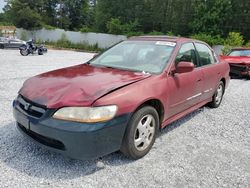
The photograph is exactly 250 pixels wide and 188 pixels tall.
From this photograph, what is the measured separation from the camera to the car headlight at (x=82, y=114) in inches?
106

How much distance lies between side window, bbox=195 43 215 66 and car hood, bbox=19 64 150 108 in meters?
1.73

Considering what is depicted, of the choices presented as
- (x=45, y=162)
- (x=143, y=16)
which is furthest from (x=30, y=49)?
(x=143, y=16)

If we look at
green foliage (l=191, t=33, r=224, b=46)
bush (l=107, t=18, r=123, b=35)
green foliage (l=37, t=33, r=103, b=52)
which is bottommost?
green foliage (l=37, t=33, r=103, b=52)

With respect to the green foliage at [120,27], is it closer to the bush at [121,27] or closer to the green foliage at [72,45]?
the bush at [121,27]

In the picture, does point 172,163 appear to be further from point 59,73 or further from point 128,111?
point 59,73

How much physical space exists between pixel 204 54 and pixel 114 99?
2795mm

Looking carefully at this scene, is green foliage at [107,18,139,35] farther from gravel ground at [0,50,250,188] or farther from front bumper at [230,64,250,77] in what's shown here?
gravel ground at [0,50,250,188]

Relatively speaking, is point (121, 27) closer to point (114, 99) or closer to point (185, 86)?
point (185, 86)

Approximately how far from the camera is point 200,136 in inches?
162

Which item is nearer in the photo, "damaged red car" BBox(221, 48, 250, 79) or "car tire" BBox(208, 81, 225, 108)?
"car tire" BBox(208, 81, 225, 108)

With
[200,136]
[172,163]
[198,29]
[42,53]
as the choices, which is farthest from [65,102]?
[198,29]

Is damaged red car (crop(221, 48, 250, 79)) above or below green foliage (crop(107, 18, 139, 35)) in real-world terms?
below

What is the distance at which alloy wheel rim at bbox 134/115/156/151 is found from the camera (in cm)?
322

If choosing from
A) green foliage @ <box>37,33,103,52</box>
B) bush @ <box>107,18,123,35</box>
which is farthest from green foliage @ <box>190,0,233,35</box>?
green foliage @ <box>37,33,103,52</box>
